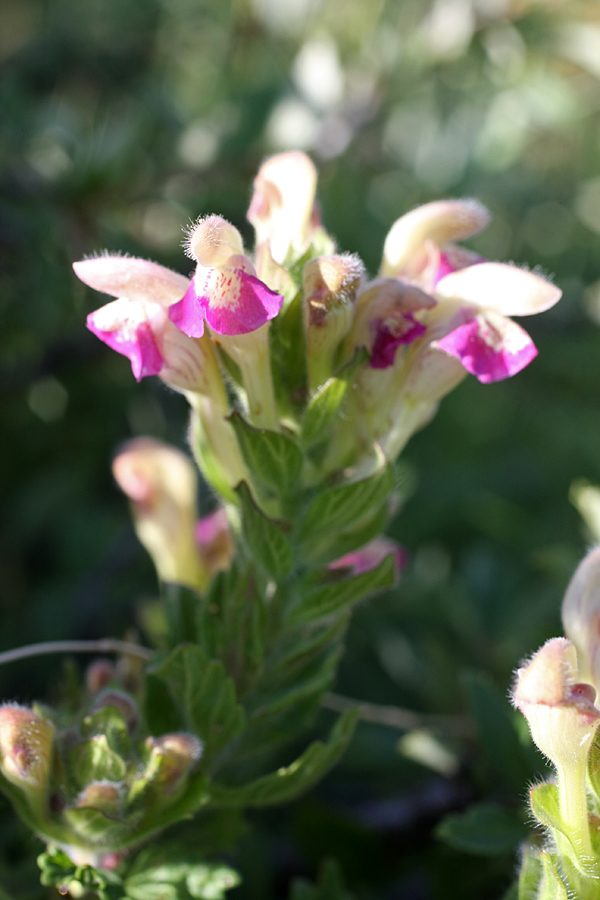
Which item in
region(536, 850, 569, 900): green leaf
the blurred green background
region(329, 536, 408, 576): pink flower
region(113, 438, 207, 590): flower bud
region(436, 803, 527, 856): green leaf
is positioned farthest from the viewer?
the blurred green background

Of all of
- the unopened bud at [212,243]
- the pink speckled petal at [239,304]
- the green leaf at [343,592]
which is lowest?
the green leaf at [343,592]

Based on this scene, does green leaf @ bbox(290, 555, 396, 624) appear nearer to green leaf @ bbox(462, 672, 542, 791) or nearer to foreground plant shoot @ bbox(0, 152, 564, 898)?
foreground plant shoot @ bbox(0, 152, 564, 898)

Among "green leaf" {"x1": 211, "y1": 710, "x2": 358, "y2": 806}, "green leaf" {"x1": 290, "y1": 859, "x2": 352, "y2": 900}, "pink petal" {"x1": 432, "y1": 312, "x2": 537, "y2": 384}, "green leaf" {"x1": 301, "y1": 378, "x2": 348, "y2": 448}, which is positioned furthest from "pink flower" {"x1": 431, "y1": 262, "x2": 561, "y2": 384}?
"green leaf" {"x1": 290, "y1": 859, "x2": 352, "y2": 900}

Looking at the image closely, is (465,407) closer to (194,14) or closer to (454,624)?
(454,624)

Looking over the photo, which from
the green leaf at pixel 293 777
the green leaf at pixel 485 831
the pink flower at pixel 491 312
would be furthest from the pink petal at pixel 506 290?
the green leaf at pixel 485 831

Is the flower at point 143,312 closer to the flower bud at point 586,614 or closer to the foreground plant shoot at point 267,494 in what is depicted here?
the foreground plant shoot at point 267,494

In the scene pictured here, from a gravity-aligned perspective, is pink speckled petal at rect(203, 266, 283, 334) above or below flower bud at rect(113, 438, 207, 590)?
above

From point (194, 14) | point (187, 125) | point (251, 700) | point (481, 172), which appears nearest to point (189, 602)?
point (251, 700)
